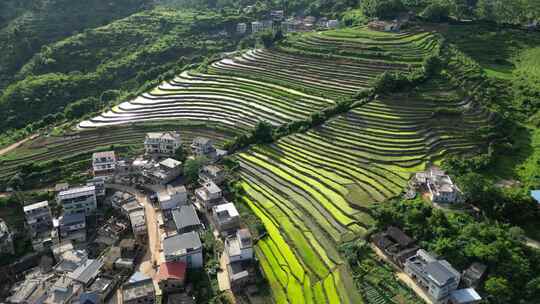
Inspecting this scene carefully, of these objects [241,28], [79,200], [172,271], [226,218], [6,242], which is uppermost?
[241,28]

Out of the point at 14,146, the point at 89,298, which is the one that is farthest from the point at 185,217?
the point at 14,146

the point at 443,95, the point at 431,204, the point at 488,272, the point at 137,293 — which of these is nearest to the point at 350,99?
the point at 443,95

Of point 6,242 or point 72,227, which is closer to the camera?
point 6,242

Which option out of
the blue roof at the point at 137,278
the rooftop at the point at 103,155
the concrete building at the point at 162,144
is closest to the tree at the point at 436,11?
the concrete building at the point at 162,144

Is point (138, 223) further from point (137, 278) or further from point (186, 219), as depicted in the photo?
point (137, 278)

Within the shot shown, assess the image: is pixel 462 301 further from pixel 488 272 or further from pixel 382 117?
pixel 382 117

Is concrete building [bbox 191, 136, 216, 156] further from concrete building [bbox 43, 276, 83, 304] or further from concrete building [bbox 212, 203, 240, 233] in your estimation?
concrete building [bbox 43, 276, 83, 304]

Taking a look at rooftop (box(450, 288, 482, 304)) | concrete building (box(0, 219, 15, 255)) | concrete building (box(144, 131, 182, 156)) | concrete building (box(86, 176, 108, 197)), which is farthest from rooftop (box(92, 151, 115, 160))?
rooftop (box(450, 288, 482, 304))
